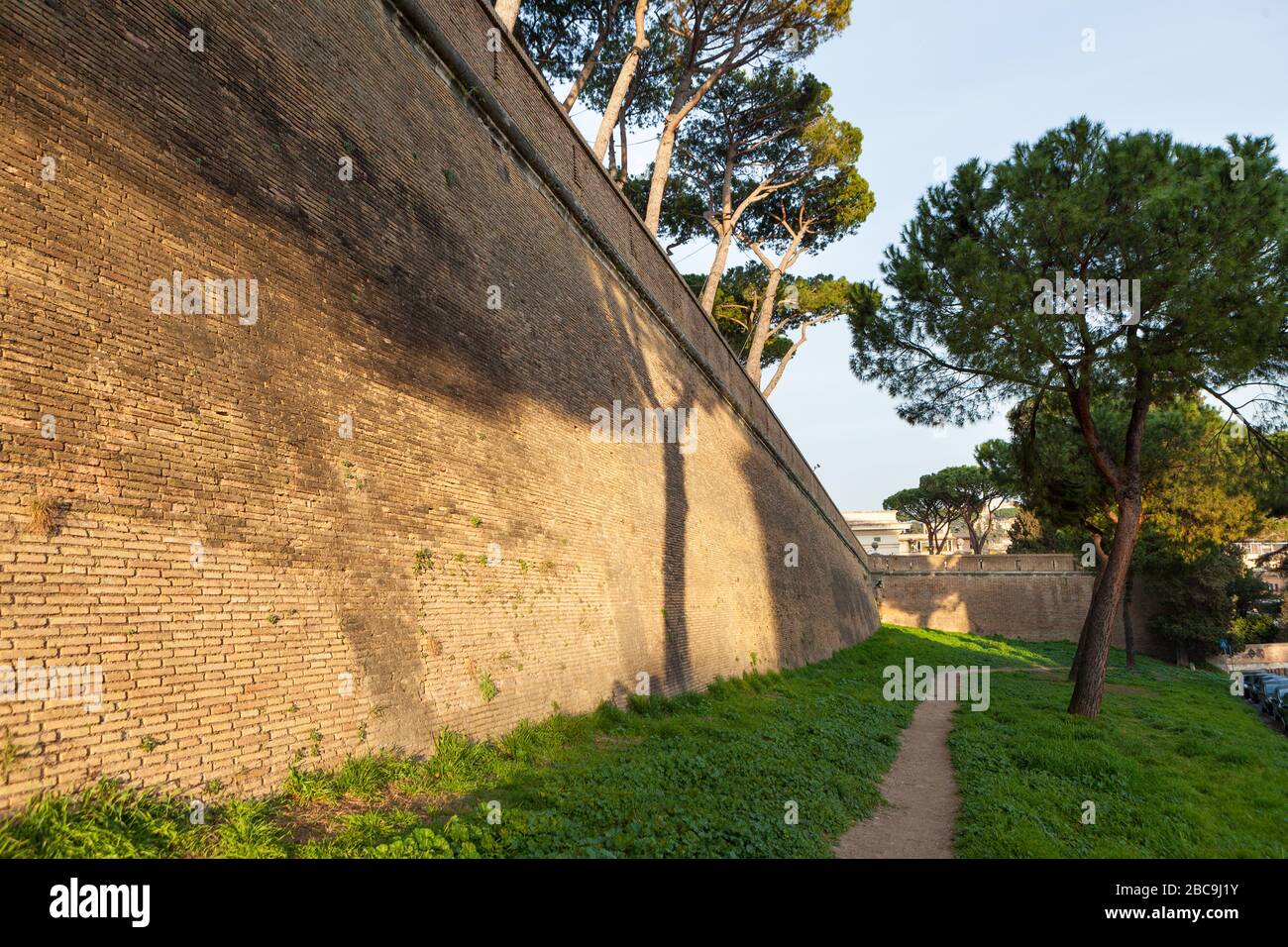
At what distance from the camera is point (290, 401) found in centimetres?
479

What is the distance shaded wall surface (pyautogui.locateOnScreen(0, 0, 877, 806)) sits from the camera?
Answer: 351 centimetres

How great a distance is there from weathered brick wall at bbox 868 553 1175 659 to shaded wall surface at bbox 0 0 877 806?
31.0m

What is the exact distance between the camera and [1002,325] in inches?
458

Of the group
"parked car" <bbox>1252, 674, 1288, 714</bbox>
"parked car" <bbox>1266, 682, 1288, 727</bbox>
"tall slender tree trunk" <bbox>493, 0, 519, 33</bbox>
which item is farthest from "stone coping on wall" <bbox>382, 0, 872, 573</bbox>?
"parked car" <bbox>1252, 674, 1288, 714</bbox>

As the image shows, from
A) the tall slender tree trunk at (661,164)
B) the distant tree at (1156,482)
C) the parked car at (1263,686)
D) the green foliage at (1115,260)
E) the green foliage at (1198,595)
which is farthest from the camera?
the green foliage at (1198,595)

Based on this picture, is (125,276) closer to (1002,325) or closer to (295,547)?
(295,547)

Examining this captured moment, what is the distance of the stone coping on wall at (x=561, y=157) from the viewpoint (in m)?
7.57

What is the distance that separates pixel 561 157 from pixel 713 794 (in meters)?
7.59

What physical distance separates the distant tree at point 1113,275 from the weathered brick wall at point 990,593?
82.2 feet

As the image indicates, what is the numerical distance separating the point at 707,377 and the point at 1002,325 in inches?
205

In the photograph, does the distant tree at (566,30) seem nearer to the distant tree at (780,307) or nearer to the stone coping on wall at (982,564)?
the distant tree at (780,307)

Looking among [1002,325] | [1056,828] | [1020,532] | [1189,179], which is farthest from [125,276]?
[1020,532]

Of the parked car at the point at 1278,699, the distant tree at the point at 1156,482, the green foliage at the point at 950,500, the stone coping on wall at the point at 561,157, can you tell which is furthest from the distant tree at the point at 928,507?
the stone coping on wall at the point at 561,157
